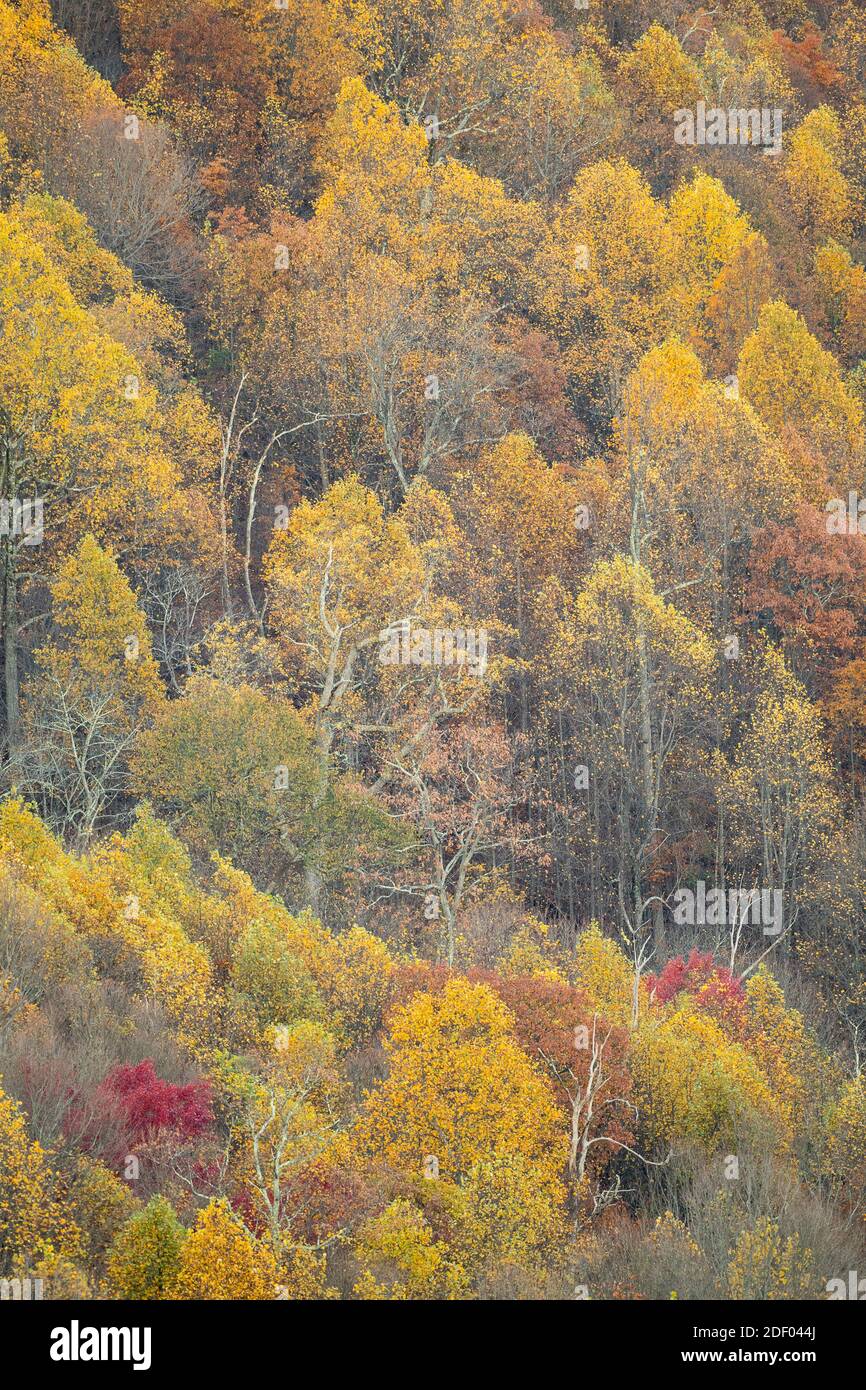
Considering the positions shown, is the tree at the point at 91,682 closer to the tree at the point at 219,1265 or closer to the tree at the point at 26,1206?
the tree at the point at 26,1206

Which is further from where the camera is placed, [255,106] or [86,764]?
[255,106]

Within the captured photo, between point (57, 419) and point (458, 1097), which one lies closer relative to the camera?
point (458, 1097)

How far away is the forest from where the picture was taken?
98.5ft

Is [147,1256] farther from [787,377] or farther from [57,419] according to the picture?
[787,377]

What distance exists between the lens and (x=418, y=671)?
54.4m

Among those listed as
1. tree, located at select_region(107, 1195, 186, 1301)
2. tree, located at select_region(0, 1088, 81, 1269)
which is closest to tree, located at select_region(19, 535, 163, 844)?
tree, located at select_region(0, 1088, 81, 1269)

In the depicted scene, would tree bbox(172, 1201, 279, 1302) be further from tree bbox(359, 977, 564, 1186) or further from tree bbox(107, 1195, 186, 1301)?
tree bbox(359, 977, 564, 1186)

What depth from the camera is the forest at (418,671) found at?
30.0 m

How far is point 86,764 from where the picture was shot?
51219 millimetres

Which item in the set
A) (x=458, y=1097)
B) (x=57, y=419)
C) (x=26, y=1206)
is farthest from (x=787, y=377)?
(x=26, y=1206)
